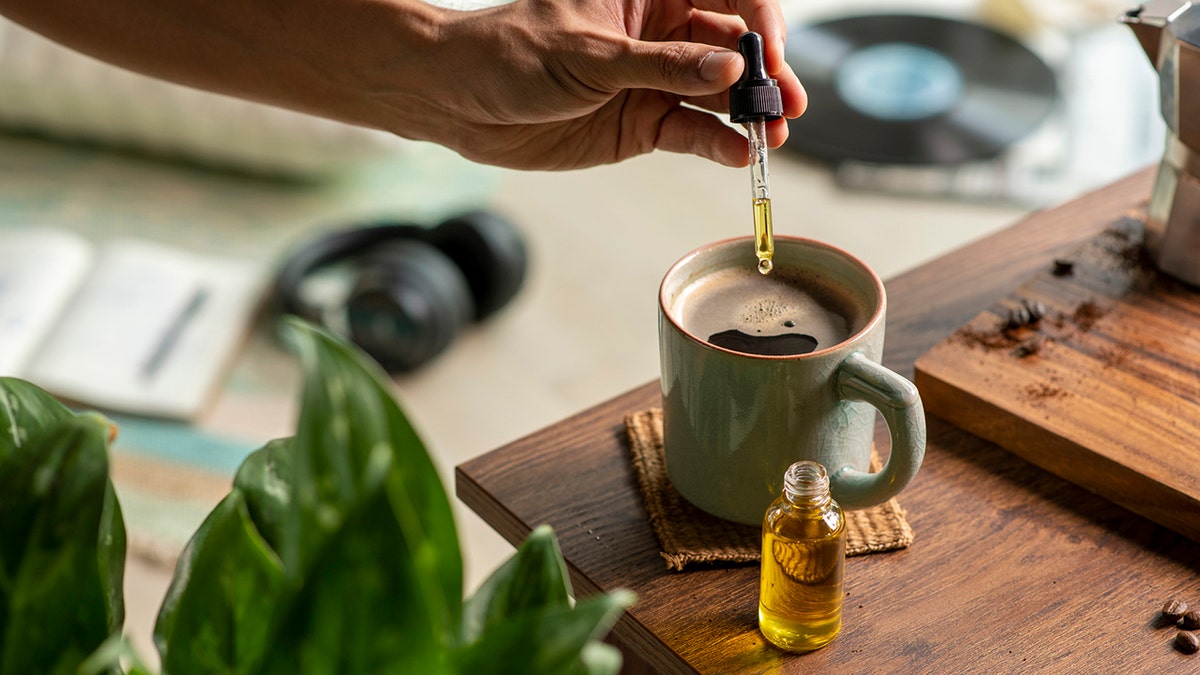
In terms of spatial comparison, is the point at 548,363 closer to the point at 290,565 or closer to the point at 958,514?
the point at 958,514

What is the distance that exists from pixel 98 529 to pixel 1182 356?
831 millimetres

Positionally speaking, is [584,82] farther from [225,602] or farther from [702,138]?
[225,602]

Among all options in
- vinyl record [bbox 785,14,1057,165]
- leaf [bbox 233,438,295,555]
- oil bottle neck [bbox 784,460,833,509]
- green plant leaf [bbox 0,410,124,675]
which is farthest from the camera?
vinyl record [bbox 785,14,1057,165]

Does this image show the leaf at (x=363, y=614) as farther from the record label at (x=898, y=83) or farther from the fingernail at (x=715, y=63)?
the record label at (x=898, y=83)

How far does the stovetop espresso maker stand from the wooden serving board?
3 centimetres

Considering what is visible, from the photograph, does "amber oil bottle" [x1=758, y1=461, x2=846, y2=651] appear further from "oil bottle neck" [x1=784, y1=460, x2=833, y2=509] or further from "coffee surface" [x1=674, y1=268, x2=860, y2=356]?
"coffee surface" [x1=674, y1=268, x2=860, y2=356]

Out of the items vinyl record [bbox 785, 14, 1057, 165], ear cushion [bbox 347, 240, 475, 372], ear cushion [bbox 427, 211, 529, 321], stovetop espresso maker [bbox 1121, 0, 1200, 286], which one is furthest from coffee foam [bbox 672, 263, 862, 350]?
vinyl record [bbox 785, 14, 1057, 165]

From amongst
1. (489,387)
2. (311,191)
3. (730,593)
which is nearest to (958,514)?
(730,593)

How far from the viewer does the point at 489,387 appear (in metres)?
2.18

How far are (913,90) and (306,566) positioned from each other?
2451 millimetres

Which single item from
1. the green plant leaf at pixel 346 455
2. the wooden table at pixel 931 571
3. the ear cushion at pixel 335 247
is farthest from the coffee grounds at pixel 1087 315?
the ear cushion at pixel 335 247

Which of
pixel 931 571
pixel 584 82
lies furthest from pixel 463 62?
pixel 931 571

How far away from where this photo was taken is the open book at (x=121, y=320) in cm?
203

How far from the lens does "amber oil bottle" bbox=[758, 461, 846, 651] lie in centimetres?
76
